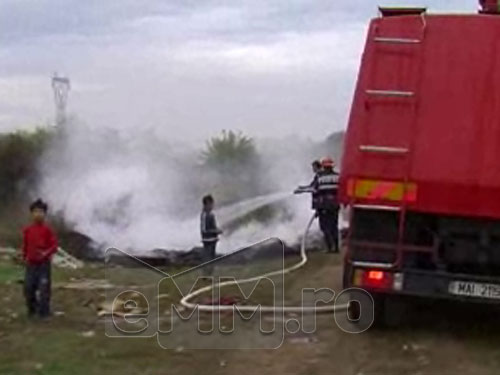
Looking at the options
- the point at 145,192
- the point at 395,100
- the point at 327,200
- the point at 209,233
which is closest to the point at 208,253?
the point at 209,233

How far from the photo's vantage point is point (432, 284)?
1033 centimetres

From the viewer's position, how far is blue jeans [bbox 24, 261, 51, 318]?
39.9 feet

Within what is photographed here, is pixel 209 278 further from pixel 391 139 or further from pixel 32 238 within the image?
pixel 391 139

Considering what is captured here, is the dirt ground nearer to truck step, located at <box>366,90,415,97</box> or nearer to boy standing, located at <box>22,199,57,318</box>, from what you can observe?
boy standing, located at <box>22,199,57,318</box>

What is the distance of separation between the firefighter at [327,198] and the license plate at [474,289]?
724cm

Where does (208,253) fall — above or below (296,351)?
above

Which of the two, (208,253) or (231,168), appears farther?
(231,168)

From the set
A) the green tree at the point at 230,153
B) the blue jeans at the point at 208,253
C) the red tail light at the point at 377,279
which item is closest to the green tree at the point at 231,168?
the green tree at the point at 230,153

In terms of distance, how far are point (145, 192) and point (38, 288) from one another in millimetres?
16160

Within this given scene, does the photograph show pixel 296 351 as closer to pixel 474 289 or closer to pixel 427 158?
pixel 474 289

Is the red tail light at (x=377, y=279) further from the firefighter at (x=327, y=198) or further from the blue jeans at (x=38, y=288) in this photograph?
the firefighter at (x=327, y=198)

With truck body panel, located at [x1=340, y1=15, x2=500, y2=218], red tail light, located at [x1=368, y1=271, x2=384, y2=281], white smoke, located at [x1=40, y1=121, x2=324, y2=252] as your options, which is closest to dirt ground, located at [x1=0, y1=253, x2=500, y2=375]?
red tail light, located at [x1=368, y1=271, x2=384, y2=281]

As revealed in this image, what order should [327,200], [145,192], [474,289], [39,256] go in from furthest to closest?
[145,192], [327,200], [39,256], [474,289]

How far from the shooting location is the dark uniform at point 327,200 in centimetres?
1766
